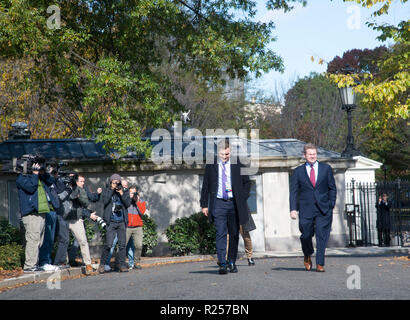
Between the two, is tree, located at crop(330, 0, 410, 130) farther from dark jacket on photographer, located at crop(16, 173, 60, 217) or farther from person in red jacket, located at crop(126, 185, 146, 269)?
dark jacket on photographer, located at crop(16, 173, 60, 217)

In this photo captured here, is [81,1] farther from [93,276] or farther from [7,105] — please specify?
[7,105]

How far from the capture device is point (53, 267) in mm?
11219

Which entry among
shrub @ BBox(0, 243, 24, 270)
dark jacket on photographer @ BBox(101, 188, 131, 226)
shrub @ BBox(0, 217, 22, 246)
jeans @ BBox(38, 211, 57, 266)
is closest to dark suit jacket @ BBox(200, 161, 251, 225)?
dark jacket on photographer @ BBox(101, 188, 131, 226)

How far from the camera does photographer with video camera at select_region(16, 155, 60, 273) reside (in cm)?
1079

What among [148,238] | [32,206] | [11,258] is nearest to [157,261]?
[148,238]

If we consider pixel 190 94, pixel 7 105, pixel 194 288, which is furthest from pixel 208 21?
pixel 190 94

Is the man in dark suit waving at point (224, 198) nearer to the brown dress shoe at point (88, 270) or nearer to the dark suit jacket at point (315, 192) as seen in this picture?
the dark suit jacket at point (315, 192)

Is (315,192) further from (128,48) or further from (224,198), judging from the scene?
(128,48)

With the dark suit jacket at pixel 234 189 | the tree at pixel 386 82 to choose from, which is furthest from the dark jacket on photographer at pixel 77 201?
the tree at pixel 386 82

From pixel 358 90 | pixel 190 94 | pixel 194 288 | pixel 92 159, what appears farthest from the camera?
pixel 190 94

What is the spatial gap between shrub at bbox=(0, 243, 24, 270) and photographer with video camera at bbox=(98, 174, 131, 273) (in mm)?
1582

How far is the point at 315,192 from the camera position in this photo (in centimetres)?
959

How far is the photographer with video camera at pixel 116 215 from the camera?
11781 mm

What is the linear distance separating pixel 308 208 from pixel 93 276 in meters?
4.22
